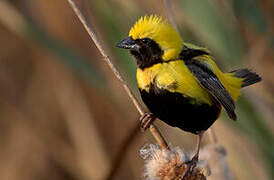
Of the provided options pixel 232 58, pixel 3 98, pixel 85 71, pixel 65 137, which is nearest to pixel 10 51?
pixel 3 98

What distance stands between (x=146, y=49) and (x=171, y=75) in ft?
0.55

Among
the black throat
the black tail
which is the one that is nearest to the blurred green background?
the black tail

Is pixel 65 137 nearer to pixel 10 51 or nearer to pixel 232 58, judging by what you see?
pixel 10 51

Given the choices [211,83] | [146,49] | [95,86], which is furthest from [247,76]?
[95,86]

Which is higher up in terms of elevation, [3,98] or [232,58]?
[3,98]

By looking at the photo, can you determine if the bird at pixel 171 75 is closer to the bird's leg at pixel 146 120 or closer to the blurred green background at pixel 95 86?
the bird's leg at pixel 146 120

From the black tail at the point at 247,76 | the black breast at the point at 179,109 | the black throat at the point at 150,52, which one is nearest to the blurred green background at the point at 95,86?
the black tail at the point at 247,76

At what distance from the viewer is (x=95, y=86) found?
2420 millimetres

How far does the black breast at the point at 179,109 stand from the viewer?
1851 millimetres

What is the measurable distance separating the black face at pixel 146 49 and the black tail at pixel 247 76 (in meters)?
0.56

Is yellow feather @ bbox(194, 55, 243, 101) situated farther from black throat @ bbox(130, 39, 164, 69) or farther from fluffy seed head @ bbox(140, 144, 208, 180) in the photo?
fluffy seed head @ bbox(140, 144, 208, 180)

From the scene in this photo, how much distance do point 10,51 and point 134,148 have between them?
125cm

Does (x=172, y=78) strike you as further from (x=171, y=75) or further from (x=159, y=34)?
(x=159, y=34)

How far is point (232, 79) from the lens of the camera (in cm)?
217
